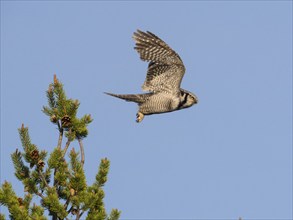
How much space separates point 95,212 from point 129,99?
5.31 metres

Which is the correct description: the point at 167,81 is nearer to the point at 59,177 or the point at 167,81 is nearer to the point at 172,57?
the point at 172,57

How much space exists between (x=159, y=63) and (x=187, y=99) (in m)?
1.05

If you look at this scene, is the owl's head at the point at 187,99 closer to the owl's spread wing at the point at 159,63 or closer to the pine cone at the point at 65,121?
the owl's spread wing at the point at 159,63

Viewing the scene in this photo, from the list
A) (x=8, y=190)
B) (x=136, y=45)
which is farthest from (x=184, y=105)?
(x=8, y=190)

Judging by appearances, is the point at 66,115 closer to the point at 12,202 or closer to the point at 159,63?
the point at 12,202

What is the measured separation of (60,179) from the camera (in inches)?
289

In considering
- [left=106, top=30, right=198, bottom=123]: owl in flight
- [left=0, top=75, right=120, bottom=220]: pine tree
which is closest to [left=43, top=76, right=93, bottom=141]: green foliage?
[left=0, top=75, right=120, bottom=220]: pine tree

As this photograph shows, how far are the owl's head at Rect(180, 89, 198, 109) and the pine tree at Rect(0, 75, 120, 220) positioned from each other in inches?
200

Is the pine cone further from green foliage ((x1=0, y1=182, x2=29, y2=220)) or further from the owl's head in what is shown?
the owl's head

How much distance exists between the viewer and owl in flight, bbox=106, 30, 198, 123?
1213cm

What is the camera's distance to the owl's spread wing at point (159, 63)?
1210 cm

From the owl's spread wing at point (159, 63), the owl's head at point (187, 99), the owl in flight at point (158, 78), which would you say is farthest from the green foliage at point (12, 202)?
the owl's head at point (187, 99)

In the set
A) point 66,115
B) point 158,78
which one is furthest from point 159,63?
point 66,115

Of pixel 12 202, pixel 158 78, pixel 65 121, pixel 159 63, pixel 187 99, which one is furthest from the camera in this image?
pixel 187 99
